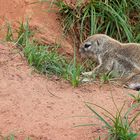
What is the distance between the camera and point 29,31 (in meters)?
8.64

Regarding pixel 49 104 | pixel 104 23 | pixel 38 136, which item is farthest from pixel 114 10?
pixel 38 136

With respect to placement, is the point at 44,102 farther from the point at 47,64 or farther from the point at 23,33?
the point at 23,33

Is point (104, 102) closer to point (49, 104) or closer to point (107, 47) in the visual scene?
point (49, 104)

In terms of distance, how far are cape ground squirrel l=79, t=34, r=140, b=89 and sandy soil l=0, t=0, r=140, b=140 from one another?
3.19 ft

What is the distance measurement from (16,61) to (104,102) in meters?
1.41

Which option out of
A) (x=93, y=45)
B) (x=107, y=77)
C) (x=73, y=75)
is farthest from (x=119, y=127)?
(x=93, y=45)

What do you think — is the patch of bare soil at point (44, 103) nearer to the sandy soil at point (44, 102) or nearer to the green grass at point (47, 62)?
the sandy soil at point (44, 102)

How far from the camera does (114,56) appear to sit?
8422 millimetres

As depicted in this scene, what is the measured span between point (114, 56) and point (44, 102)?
2.22 m

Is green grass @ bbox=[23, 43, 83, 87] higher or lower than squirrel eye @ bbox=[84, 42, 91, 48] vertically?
higher

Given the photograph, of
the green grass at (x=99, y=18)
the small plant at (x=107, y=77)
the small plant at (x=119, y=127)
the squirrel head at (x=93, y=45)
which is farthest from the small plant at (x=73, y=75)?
the green grass at (x=99, y=18)

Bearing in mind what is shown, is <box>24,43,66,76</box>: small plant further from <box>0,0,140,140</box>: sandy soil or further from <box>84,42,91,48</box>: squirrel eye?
<box>84,42,91,48</box>: squirrel eye

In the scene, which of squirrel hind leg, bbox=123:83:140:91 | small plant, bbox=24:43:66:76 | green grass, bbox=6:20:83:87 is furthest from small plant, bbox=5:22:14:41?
squirrel hind leg, bbox=123:83:140:91

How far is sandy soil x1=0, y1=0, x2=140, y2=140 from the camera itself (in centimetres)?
595
